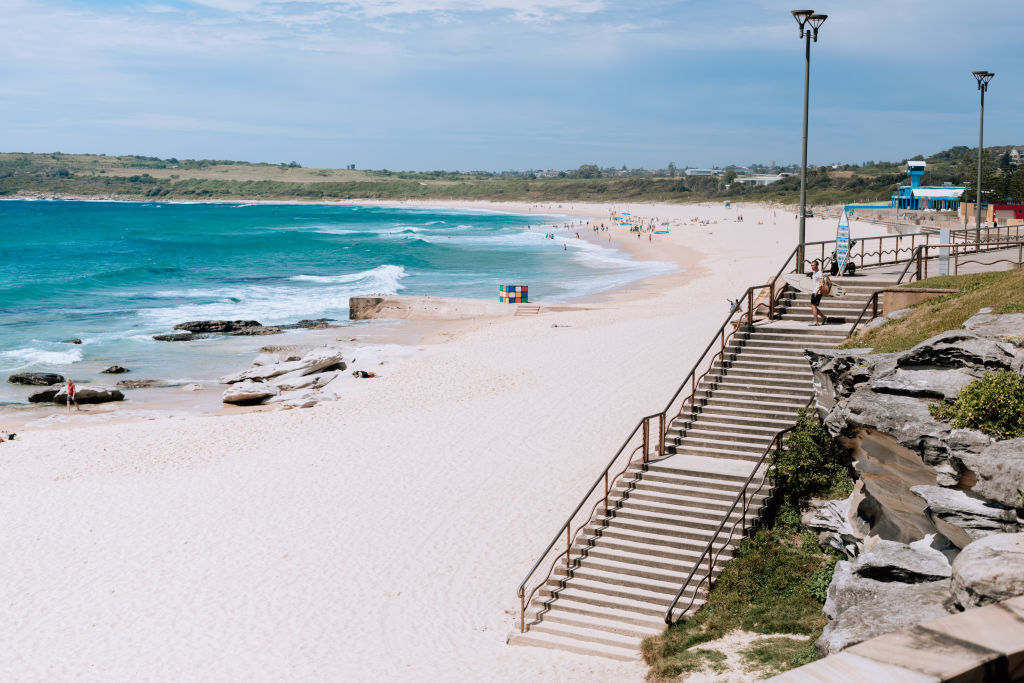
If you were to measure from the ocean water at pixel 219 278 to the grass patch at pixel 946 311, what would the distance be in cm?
2588

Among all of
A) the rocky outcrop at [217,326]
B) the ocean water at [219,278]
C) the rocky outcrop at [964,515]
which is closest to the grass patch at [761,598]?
the rocky outcrop at [964,515]

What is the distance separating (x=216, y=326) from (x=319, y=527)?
28.1 meters

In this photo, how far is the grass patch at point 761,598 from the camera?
1130 centimetres

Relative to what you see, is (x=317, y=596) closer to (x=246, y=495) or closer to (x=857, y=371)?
(x=246, y=495)

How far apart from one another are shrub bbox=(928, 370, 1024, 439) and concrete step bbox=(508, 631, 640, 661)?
196 inches

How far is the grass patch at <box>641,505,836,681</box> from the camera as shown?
37.1 feet

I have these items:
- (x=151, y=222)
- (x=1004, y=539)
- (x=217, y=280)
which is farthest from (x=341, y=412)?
(x=151, y=222)

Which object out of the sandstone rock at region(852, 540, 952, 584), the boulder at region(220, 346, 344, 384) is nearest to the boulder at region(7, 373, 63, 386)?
the boulder at region(220, 346, 344, 384)

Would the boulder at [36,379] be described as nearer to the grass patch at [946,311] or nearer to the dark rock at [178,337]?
the dark rock at [178,337]

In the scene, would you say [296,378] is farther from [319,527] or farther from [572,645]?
[572,645]

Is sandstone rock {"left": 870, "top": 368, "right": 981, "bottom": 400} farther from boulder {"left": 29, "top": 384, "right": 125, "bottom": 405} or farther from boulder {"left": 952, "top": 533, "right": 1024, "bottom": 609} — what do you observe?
boulder {"left": 29, "top": 384, "right": 125, "bottom": 405}

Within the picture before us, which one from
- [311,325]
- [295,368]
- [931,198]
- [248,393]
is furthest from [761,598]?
[931,198]

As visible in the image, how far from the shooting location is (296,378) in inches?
1212

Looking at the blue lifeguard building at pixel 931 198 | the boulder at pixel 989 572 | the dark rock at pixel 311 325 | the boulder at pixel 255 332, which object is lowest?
the boulder at pixel 255 332
